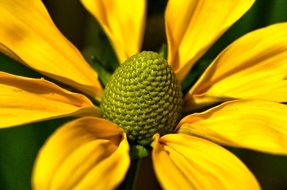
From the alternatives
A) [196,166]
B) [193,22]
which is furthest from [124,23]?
[196,166]

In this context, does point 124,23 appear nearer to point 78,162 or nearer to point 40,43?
point 40,43

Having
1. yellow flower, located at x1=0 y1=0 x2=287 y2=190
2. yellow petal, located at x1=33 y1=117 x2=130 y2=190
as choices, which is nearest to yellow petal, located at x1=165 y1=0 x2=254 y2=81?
yellow flower, located at x1=0 y1=0 x2=287 y2=190

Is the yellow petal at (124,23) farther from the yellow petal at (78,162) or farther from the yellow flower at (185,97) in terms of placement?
the yellow petal at (78,162)

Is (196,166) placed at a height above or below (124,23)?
below

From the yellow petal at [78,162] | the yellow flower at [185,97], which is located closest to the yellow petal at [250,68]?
the yellow flower at [185,97]

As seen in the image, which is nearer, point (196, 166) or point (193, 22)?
point (196, 166)

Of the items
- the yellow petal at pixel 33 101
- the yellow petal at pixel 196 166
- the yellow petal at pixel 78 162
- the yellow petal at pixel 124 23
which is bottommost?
the yellow petal at pixel 196 166
